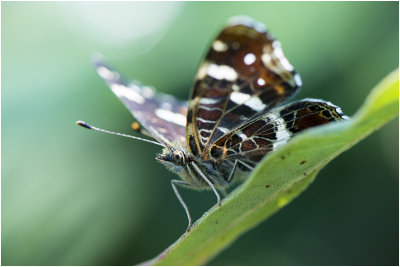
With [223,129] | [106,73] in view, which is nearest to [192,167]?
[223,129]

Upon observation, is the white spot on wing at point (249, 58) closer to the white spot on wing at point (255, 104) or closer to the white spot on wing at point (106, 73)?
the white spot on wing at point (255, 104)

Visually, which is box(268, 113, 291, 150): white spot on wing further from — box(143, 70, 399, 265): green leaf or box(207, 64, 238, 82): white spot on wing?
box(143, 70, 399, 265): green leaf

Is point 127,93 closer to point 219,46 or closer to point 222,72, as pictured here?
point 222,72

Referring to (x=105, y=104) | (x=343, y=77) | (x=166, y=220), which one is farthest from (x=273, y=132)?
(x=105, y=104)

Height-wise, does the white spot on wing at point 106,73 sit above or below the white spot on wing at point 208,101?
above

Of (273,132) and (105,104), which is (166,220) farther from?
(273,132)

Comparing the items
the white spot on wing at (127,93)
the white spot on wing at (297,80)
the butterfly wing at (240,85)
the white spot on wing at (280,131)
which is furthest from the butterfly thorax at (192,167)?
the white spot on wing at (297,80)
